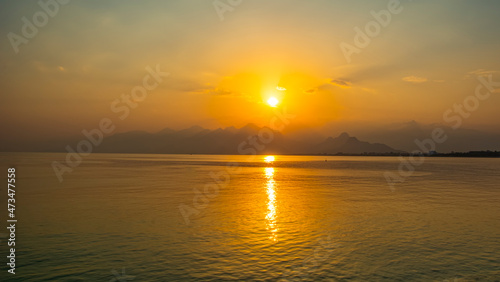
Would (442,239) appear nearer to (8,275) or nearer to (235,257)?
(235,257)

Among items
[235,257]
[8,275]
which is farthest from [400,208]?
[8,275]

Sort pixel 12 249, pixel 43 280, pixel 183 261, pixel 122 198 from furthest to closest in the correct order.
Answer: pixel 122 198 < pixel 12 249 < pixel 183 261 < pixel 43 280

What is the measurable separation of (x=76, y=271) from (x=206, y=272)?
5.63 m

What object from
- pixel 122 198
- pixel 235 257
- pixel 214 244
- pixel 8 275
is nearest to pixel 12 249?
pixel 8 275

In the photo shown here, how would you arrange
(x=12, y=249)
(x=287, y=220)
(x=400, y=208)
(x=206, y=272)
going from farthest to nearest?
1. (x=400, y=208)
2. (x=287, y=220)
3. (x=12, y=249)
4. (x=206, y=272)

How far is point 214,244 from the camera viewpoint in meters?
18.6

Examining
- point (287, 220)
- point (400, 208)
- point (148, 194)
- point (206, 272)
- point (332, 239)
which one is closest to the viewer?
point (206, 272)

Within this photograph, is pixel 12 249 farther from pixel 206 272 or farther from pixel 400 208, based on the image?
pixel 400 208

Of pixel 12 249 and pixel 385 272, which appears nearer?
pixel 385 272

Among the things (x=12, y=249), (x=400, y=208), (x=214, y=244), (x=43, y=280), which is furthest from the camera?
(x=400, y=208)

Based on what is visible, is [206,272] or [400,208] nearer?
[206,272]

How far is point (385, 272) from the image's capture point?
47.4 feet

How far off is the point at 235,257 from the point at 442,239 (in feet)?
42.7

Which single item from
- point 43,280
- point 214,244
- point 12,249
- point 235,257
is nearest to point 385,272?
point 235,257
